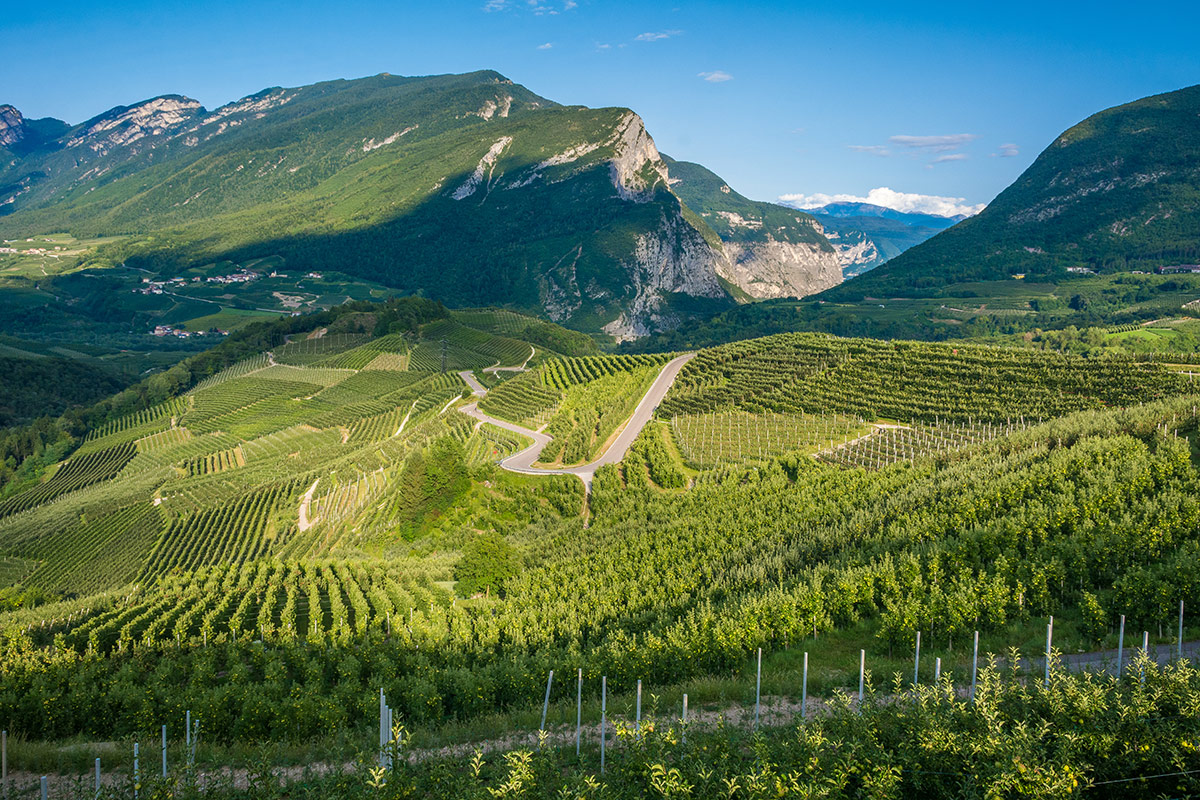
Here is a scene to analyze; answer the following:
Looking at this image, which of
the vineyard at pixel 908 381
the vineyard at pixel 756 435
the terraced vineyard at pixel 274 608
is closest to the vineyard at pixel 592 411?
the vineyard at pixel 908 381

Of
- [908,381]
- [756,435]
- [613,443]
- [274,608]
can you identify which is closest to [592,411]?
[613,443]

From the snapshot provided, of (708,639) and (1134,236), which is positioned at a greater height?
(1134,236)

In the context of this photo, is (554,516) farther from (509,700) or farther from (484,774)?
(484,774)

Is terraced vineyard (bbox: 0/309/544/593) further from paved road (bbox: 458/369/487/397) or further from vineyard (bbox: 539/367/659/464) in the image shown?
vineyard (bbox: 539/367/659/464)

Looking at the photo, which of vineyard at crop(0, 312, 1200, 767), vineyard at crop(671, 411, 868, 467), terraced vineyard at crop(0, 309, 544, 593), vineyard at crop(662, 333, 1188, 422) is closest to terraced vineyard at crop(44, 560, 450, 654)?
vineyard at crop(0, 312, 1200, 767)

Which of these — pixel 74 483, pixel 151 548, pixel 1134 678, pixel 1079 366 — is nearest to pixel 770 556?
pixel 1134 678

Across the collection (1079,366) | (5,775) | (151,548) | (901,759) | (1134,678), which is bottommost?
(151,548)

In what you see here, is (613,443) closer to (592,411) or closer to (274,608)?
(592,411)

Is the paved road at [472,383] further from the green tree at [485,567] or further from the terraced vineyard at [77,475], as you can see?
the green tree at [485,567]

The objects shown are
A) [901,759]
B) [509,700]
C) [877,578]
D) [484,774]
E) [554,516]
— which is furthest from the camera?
[554,516]
